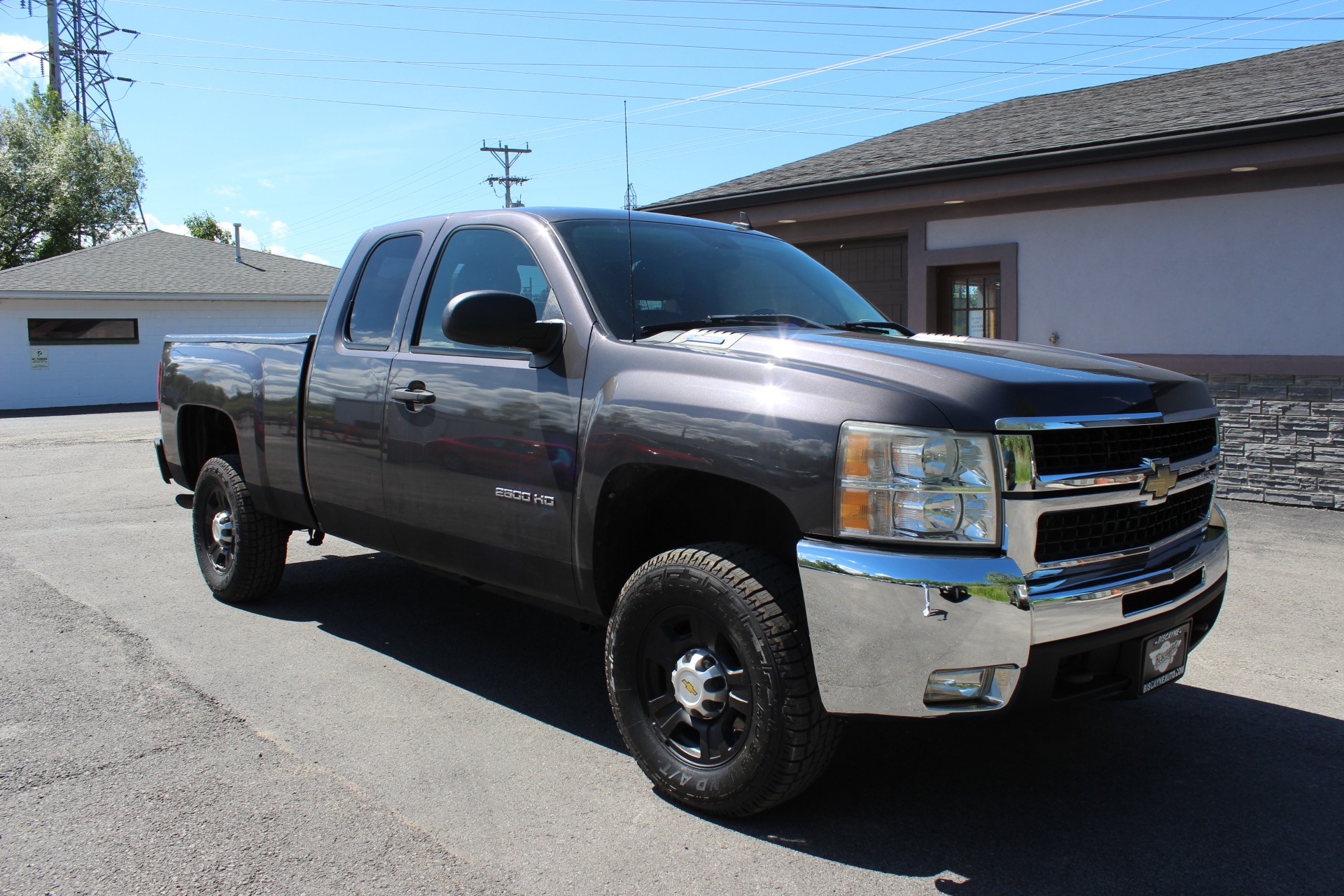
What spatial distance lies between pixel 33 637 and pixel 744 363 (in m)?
4.22

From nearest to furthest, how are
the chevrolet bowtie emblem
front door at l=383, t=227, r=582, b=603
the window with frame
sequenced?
the chevrolet bowtie emblem → front door at l=383, t=227, r=582, b=603 → the window with frame

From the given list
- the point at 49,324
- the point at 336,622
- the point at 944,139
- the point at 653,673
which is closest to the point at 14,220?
the point at 49,324

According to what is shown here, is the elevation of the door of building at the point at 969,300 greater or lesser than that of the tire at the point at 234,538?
greater

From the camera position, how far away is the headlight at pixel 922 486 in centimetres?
282

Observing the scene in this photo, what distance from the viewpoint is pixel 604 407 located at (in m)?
3.57

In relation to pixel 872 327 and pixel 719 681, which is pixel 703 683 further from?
pixel 872 327

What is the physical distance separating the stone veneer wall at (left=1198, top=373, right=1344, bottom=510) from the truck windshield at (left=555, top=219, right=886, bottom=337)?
20.2 feet

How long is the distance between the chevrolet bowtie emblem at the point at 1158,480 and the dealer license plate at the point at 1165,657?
0.42 meters

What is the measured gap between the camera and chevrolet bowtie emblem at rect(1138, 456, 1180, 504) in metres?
3.13

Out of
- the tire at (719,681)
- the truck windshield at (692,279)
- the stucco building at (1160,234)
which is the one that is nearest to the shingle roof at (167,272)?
the stucco building at (1160,234)

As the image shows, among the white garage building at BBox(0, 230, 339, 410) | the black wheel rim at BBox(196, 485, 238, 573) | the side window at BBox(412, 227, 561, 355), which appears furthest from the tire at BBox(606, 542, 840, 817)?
the white garage building at BBox(0, 230, 339, 410)

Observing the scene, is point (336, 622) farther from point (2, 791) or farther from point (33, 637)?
point (2, 791)

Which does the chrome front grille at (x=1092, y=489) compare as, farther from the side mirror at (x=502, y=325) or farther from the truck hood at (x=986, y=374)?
the side mirror at (x=502, y=325)

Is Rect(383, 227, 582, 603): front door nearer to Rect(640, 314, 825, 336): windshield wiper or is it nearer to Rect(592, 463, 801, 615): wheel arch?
Rect(592, 463, 801, 615): wheel arch
